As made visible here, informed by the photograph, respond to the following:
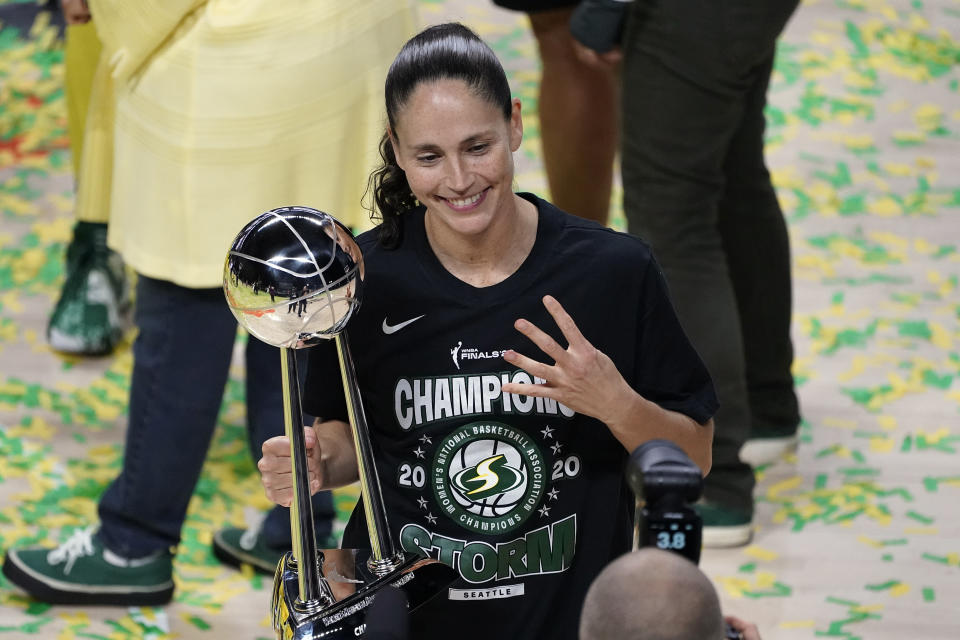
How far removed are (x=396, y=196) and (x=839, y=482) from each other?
1.85 metres

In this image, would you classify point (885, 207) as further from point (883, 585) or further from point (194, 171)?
point (194, 171)

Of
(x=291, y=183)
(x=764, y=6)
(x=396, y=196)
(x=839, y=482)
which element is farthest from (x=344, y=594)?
(x=839, y=482)

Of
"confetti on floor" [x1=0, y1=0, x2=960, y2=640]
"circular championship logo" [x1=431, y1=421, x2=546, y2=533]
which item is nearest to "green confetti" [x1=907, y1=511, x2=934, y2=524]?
"confetti on floor" [x1=0, y1=0, x2=960, y2=640]

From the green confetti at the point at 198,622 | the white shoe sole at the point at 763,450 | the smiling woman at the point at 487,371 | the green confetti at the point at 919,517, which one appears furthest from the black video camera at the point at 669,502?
the white shoe sole at the point at 763,450

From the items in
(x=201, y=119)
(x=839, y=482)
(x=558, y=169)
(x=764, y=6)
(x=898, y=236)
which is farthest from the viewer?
(x=898, y=236)

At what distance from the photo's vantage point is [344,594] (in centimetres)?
152

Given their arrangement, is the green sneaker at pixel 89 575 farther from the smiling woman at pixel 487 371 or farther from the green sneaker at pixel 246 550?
the smiling woman at pixel 487 371

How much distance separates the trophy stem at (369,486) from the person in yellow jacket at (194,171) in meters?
1.07

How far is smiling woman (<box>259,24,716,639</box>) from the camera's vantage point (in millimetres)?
1777

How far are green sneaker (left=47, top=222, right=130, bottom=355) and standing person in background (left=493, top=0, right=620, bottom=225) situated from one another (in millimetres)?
1272

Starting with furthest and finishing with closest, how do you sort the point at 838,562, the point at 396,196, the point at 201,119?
the point at 838,562
the point at 201,119
the point at 396,196

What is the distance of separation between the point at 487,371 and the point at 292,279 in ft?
1.37

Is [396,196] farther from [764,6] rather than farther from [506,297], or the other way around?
[764,6]

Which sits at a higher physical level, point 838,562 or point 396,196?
point 396,196
